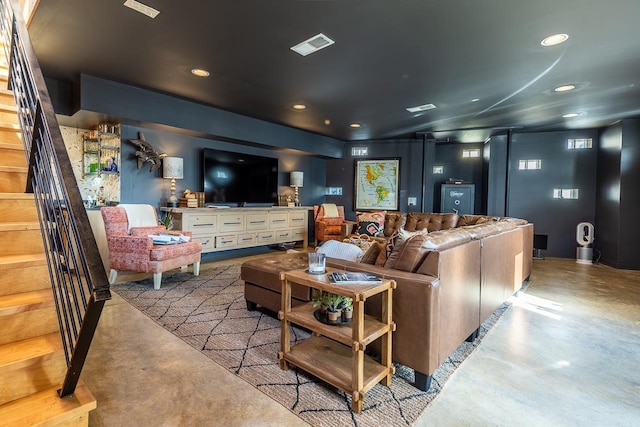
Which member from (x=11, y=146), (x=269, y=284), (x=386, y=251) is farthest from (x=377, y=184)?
(x=11, y=146)

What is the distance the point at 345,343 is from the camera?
164 centimetres

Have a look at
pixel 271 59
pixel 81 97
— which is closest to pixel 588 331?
pixel 271 59

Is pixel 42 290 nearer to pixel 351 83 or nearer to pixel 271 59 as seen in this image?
pixel 271 59

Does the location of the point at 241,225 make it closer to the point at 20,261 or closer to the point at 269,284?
the point at 269,284

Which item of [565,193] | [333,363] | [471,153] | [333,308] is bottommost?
[333,363]

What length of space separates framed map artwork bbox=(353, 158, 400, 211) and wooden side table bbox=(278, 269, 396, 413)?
17.7 ft

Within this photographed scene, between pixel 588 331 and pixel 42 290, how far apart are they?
3.83m

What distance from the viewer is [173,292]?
350 cm

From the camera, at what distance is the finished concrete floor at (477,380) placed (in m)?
1.56

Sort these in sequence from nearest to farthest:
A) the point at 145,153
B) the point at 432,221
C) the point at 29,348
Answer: the point at 29,348 → the point at 145,153 → the point at 432,221

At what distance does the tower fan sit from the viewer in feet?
18.7

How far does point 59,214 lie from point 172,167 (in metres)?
3.67

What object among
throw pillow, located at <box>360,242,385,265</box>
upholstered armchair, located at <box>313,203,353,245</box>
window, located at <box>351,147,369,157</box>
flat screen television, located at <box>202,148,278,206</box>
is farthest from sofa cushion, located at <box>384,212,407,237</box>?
throw pillow, located at <box>360,242,385,265</box>

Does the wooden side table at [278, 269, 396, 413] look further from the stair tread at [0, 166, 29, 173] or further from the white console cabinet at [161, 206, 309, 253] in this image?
the white console cabinet at [161, 206, 309, 253]
